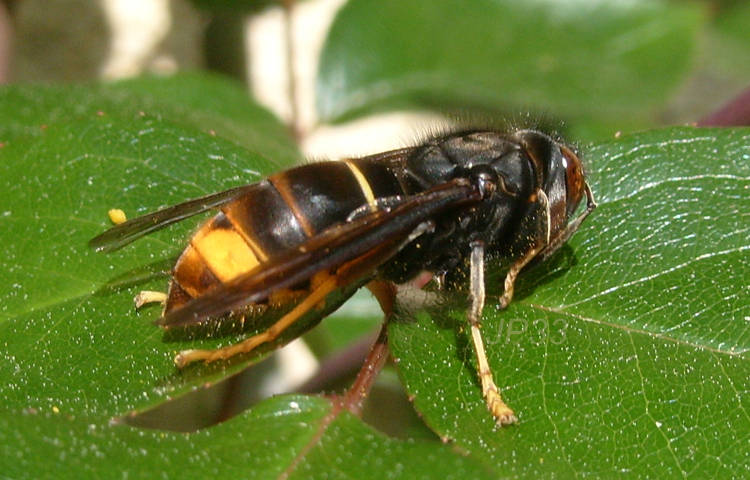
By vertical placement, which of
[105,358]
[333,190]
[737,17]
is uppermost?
[333,190]

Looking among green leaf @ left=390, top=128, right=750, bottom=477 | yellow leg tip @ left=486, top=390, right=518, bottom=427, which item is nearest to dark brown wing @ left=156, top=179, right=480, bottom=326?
green leaf @ left=390, top=128, right=750, bottom=477

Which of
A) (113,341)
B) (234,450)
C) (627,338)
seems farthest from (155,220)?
(627,338)

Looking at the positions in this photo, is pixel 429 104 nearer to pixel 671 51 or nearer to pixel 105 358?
pixel 671 51

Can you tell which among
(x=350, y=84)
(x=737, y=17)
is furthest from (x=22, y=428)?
(x=737, y=17)

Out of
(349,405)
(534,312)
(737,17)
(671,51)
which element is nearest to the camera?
(349,405)

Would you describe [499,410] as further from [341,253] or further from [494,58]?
[494,58]

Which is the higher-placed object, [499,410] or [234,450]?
[234,450]

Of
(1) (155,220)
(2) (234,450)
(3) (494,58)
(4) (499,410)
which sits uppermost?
(1) (155,220)
